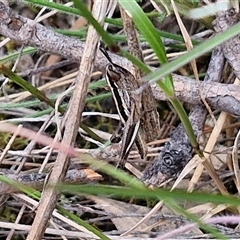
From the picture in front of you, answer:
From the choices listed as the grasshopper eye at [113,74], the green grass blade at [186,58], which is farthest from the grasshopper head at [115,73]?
the green grass blade at [186,58]

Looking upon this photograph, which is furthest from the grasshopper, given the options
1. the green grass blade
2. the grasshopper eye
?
the green grass blade

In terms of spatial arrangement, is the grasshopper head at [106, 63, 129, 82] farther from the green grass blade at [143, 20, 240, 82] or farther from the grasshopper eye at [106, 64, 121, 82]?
the green grass blade at [143, 20, 240, 82]

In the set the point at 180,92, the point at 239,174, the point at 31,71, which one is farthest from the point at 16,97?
the point at 239,174

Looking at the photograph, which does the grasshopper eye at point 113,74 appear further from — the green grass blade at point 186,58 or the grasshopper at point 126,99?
the green grass blade at point 186,58

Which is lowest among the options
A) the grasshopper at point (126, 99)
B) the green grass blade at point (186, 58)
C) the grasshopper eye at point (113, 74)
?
the grasshopper at point (126, 99)

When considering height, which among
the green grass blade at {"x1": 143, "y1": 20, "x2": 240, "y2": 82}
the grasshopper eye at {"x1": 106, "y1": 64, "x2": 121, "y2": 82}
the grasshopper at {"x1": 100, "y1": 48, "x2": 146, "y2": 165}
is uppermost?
the green grass blade at {"x1": 143, "y1": 20, "x2": 240, "y2": 82}

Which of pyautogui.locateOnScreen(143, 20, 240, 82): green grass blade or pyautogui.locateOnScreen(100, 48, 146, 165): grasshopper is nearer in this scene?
pyautogui.locateOnScreen(143, 20, 240, 82): green grass blade

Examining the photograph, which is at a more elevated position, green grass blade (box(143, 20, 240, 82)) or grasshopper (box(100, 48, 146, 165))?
green grass blade (box(143, 20, 240, 82))
